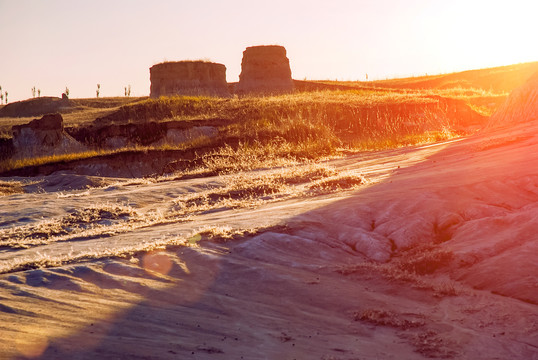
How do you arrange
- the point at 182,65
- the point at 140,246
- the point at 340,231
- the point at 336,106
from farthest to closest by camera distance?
1. the point at 182,65
2. the point at 336,106
3. the point at 340,231
4. the point at 140,246

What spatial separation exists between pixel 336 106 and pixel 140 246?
95.3 feet

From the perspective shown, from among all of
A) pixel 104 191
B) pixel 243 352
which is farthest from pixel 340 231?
pixel 104 191

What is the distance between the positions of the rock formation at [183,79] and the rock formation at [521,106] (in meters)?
33.0

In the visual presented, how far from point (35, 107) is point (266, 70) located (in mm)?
20572

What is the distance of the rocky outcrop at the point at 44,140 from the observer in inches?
1276

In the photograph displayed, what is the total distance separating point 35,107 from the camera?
6128 centimetres

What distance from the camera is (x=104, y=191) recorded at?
17.5 meters

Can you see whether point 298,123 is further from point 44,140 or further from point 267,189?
point 267,189

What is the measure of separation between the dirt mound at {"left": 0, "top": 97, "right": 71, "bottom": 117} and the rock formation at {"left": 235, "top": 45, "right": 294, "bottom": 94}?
1517 cm

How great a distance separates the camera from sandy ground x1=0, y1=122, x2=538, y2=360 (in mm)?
5547

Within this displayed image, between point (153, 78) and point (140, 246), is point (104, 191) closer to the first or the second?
point (140, 246)

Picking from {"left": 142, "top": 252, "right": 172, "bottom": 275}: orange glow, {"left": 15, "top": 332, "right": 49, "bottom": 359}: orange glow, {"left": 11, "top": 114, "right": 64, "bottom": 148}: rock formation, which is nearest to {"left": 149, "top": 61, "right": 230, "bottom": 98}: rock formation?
{"left": 11, "top": 114, "right": 64, "bottom": 148}: rock formation

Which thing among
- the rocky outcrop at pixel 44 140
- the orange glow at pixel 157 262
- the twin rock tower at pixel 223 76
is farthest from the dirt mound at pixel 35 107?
the orange glow at pixel 157 262

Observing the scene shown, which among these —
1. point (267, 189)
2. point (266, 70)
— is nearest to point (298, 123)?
point (267, 189)
